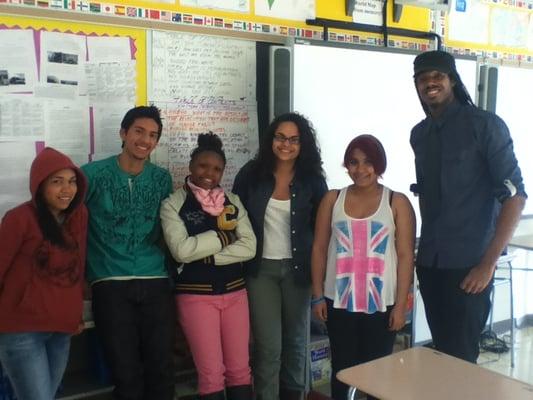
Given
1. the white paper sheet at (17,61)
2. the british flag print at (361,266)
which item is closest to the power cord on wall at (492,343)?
the british flag print at (361,266)

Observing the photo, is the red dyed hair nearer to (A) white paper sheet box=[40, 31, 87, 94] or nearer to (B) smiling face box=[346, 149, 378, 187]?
(B) smiling face box=[346, 149, 378, 187]

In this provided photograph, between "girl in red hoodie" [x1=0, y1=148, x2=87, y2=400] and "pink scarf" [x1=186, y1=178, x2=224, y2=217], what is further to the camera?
"pink scarf" [x1=186, y1=178, x2=224, y2=217]

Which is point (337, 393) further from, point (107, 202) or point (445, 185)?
point (107, 202)

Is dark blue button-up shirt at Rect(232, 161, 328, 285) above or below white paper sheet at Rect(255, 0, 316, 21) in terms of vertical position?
below

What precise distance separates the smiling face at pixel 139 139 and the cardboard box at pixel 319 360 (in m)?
1.42

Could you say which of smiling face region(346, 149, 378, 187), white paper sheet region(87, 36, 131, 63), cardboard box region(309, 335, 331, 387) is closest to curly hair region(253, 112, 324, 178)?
smiling face region(346, 149, 378, 187)

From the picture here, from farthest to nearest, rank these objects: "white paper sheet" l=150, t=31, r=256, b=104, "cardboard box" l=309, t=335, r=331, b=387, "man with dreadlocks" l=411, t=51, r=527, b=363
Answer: "cardboard box" l=309, t=335, r=331, b=387, "white paper sheet" l=150, t=31, r=256, b=104, "man with dreadlocks" l=411, t=51, r=527, b=363

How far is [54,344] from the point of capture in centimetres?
209

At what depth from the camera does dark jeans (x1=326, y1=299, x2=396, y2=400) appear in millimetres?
2215

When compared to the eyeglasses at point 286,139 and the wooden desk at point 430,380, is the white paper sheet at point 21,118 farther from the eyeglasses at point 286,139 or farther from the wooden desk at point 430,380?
the wooden desk at point 430,380

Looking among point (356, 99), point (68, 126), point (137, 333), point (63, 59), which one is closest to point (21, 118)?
point (68, 126)

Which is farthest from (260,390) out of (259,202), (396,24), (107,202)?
(396,24)

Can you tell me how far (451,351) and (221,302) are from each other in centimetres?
90

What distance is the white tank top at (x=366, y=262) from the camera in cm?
219
